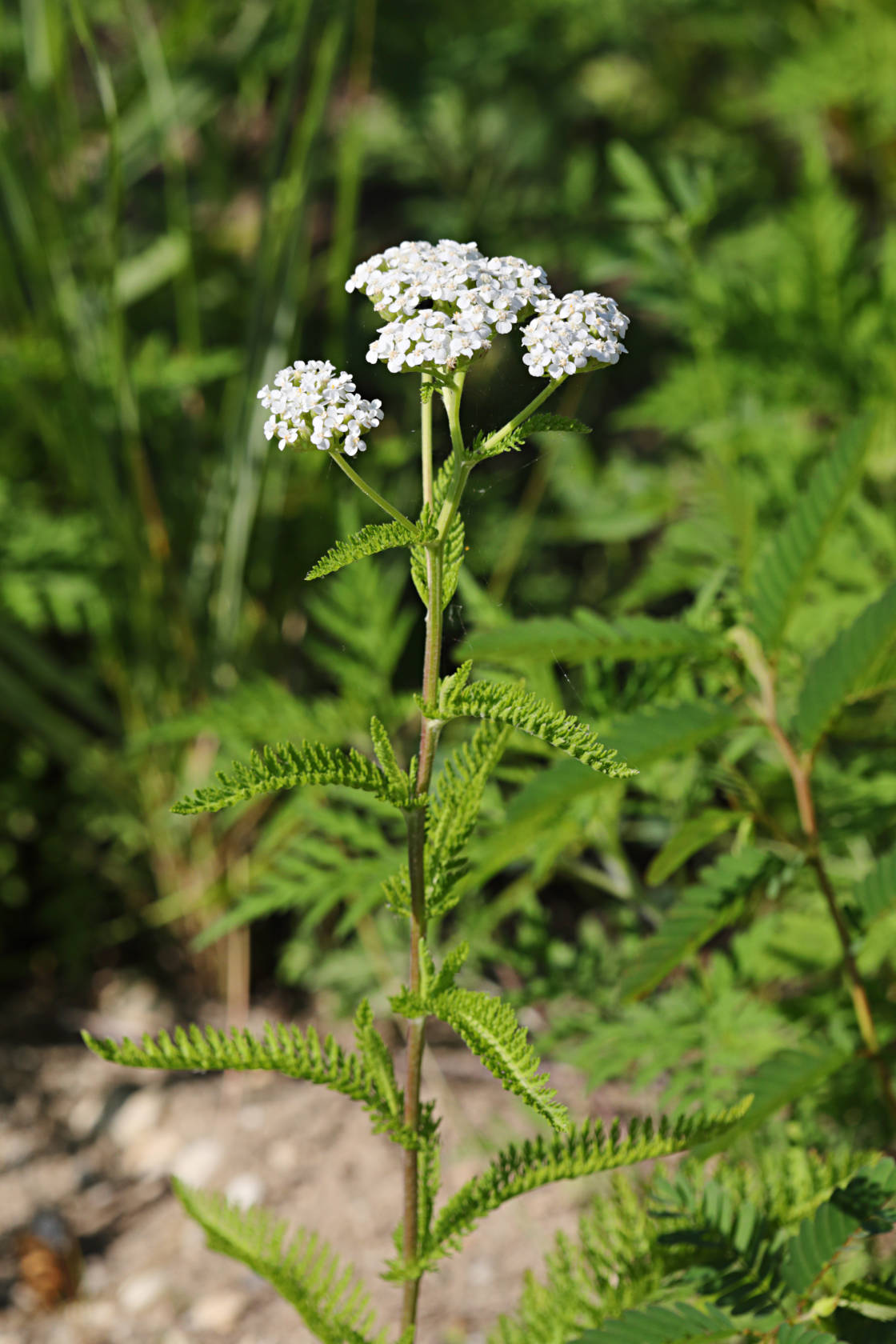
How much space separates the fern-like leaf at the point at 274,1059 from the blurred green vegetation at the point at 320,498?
0.61ft

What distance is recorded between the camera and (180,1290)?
1.21 metres

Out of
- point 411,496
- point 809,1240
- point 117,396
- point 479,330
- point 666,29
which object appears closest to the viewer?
point 479,330

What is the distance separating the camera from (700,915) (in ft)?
2.64

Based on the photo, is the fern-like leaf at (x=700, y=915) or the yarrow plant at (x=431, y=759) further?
the fern-like leaf at (x=700, y=915)

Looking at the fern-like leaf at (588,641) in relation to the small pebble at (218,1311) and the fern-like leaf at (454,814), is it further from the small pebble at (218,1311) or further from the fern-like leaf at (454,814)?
the small pebble at (218,1311)

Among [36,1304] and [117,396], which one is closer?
[36,1304]

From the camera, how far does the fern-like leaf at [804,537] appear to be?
82cm

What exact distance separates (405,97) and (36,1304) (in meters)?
1.82

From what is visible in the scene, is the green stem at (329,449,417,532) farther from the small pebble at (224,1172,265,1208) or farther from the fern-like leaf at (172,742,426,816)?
the small pebble at (224,1172,265,1208)

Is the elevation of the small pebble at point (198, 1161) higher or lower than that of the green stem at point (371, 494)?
lower

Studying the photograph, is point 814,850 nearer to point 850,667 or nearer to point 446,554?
point 850,667

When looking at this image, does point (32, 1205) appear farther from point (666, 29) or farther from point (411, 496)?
point (666, 29)

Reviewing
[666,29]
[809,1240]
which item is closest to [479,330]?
[809,1240]

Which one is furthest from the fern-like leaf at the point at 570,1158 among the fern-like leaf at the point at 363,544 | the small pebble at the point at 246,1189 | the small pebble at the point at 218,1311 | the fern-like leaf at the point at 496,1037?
the small pebble at the point at 246,1189
